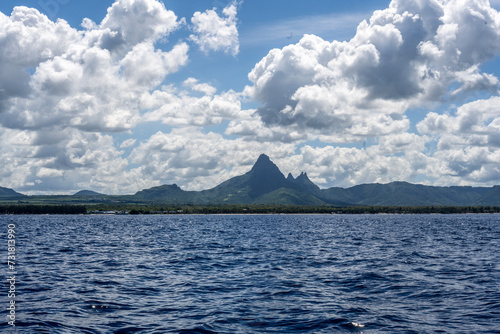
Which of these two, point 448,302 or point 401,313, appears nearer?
point 401,313

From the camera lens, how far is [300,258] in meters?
61.0

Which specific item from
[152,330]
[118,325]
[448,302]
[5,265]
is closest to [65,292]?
[118,325]

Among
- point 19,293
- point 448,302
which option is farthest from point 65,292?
Result: point 448,302

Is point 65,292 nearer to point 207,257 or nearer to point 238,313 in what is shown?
point 238,313

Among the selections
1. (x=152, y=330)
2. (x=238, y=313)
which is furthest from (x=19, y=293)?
(x=238, y=313)

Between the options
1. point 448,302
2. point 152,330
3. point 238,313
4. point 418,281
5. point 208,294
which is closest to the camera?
point 152,330

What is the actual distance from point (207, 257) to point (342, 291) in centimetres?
2962

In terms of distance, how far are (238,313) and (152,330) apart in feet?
21.7

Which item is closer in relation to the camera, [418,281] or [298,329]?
[298,329]

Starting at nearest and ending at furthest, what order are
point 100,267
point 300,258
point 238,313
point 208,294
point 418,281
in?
1. point 238,313
2. point 208,294
3. point 418,281
4. point 100,267
5. point 300,258

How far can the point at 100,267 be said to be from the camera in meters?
51.3

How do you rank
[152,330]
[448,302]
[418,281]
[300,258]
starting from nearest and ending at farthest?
[152,330], [448,302], [418,281], [300,258]

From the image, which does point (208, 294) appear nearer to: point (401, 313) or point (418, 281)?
point (401, 313)

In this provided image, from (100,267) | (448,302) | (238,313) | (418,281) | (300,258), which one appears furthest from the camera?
(300,258)
